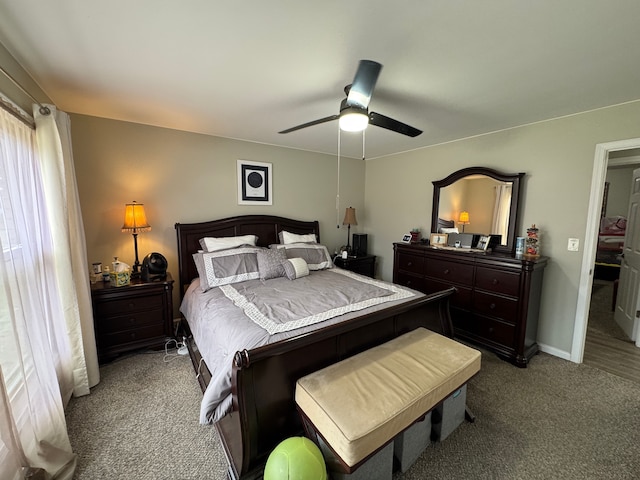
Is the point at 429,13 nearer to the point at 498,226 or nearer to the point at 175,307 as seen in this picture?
the point at 498,226

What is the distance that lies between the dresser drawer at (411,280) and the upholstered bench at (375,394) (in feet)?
5.30

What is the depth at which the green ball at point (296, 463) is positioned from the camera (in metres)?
1.15

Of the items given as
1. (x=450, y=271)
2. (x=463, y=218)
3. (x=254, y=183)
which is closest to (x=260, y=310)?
(x=254, y=183)

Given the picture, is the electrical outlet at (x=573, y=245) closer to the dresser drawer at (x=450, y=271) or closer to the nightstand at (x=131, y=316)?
the dresser drawer at (x=450, y=271)

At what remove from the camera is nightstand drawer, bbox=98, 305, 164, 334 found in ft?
8.02

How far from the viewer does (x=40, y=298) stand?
1.71m

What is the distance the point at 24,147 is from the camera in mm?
1675

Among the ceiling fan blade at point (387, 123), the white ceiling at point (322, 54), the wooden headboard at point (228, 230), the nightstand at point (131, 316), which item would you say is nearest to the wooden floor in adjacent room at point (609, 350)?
the white ceiling at point (322, 54)

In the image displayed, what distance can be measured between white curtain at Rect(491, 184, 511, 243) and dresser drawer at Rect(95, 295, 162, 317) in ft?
12.3

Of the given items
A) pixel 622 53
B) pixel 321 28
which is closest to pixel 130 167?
pixel 321 28

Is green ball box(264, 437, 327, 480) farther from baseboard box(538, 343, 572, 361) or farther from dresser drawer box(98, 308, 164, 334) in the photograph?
baseboard box(538, 343, 572, 361)

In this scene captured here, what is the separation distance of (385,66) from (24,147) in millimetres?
2364

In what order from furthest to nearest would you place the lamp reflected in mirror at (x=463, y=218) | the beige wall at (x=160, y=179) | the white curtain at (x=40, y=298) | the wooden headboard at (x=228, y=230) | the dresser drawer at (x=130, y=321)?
the lamp reflected in mirror at (x=463, y=218) < the wooden headboard at (x=228, y=230) < the beige wall at (x=160, y=179) < the dresser drawer at (x=130, y=321) < the white curtain at (x=40, y=298)

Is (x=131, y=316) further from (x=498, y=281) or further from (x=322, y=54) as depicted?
(x=498, y=281)
